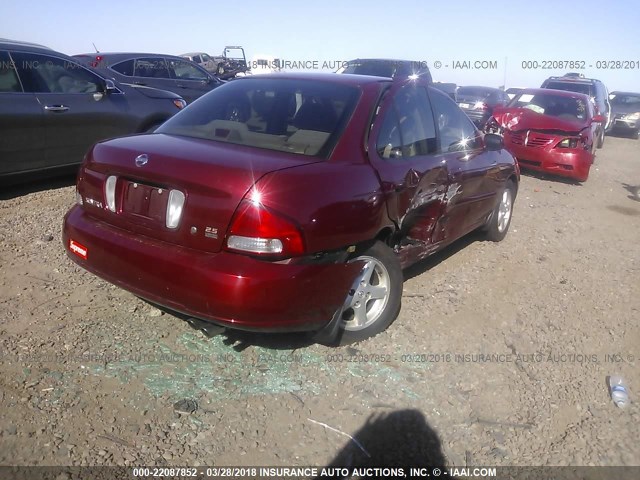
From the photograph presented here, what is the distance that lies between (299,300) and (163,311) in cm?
128

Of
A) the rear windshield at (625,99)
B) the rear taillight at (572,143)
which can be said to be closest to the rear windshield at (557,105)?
the rear taillight at (572,143)

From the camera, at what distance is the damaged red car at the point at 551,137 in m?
8.98

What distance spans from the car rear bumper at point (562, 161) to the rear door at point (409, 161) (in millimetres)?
5841

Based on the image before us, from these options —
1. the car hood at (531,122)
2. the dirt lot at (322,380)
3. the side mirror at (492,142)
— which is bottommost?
the car hood at (531,122)

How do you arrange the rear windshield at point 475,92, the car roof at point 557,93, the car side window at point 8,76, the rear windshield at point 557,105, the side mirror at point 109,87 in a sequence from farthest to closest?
1. the rear windshield at point 475,92
2. the car roof at point 557,93
3. the rear windshield at point 557,105
4. the side mirror at point 109,87
5. the car side window at point 8,76

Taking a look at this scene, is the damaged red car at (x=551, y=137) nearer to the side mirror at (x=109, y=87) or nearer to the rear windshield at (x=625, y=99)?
the side mirror at (x=109, y=87)

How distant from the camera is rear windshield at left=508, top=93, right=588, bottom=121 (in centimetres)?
1002

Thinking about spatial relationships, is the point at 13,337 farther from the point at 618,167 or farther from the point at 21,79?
the point at 618,167

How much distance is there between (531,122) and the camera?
934 centimetres

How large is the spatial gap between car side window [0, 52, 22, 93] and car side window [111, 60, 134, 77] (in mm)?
4544

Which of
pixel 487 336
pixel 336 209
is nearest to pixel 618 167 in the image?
pixel 487 336

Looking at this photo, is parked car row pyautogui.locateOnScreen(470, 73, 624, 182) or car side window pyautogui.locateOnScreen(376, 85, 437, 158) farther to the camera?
parked car row pyautogui.locateOnScreen(470, 73, 624, 182)

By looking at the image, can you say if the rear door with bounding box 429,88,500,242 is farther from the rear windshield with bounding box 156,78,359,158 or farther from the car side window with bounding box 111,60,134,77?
the car side window with bounding box 111,60,134,77

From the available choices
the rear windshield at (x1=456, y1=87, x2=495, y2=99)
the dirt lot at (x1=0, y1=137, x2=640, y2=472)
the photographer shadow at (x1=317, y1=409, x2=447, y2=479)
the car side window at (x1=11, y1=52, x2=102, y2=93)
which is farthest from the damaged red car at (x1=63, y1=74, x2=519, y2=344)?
the rear windshield at (x1=456, y1=87, x2=495, y2=99)
